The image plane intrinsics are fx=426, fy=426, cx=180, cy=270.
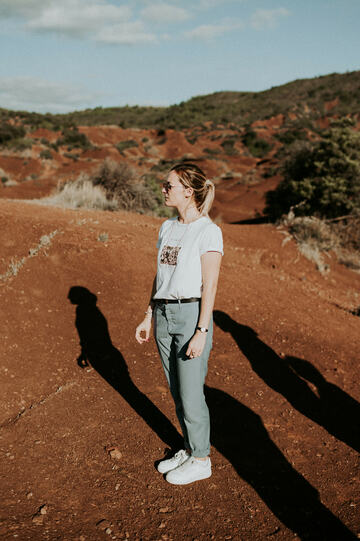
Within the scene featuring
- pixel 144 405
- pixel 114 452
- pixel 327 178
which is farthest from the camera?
pixel 327 178

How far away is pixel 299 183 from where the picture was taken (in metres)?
12.3

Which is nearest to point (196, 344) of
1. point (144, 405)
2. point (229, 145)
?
point (144, 405)

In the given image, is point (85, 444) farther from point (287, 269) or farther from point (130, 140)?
point (130, 140)

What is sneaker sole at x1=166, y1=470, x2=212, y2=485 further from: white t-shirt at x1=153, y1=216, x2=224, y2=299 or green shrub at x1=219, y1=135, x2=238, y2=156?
green shrub at x1=219, y1=135, x2=238, y2=156

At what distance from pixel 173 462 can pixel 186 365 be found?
2.87 feet

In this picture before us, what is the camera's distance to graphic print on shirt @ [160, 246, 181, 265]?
2.58 m

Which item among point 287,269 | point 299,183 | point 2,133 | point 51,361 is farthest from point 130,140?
point 51,361

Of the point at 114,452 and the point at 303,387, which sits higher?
the point at 114,452

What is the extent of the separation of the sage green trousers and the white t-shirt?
93 mm

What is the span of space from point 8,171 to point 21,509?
23333mm

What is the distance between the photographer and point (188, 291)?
2531 millimetres

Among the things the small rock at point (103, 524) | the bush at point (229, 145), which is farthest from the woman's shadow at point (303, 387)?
the bush at point (229, 145)

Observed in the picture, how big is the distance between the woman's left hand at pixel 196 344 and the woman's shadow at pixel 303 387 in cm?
200

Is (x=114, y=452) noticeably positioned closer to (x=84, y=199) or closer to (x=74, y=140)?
(x=84, y=199)
